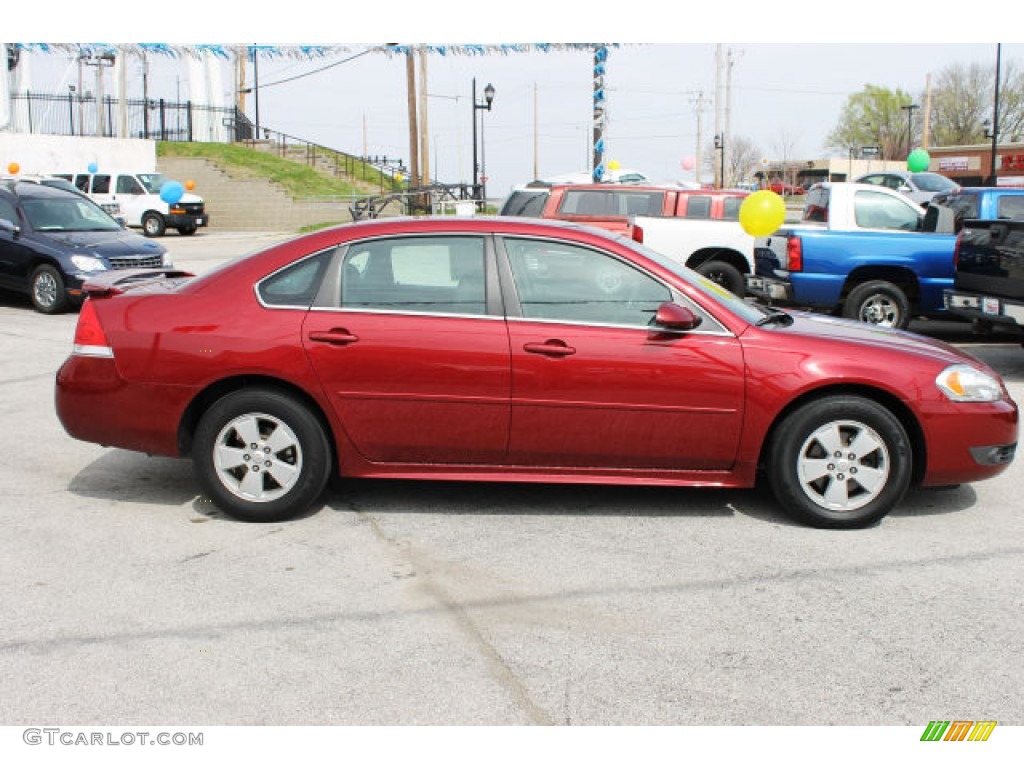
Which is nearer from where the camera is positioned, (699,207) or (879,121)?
(699,207)

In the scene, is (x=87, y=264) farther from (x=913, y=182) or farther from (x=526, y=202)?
(x=913, y=182)

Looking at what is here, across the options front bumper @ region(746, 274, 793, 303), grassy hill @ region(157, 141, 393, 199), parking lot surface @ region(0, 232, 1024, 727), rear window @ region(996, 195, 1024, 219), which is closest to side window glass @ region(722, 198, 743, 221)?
front bumper @ region(746, 274, 793, 303)

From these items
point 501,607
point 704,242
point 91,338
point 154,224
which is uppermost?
point 154,224

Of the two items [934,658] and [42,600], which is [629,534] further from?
[42,600]

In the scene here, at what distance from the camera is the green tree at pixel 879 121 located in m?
85.9

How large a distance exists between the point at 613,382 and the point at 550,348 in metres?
0.36

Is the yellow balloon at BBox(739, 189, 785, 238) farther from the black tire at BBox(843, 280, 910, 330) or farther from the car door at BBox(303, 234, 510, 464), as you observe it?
the car door at BBox(303, 234, 510, 464)

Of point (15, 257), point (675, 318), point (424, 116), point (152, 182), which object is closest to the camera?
point (675, 318)

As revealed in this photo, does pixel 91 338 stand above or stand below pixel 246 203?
below

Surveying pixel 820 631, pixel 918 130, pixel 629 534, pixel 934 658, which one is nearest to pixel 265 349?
pixel 629 534

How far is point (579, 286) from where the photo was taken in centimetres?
543

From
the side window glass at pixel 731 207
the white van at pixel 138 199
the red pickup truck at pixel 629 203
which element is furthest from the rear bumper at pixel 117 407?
the white van at pixel 138 199

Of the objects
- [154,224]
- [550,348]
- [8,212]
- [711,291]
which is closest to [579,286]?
[550,348]

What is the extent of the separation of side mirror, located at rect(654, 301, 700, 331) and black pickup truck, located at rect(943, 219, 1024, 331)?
17.8ft
